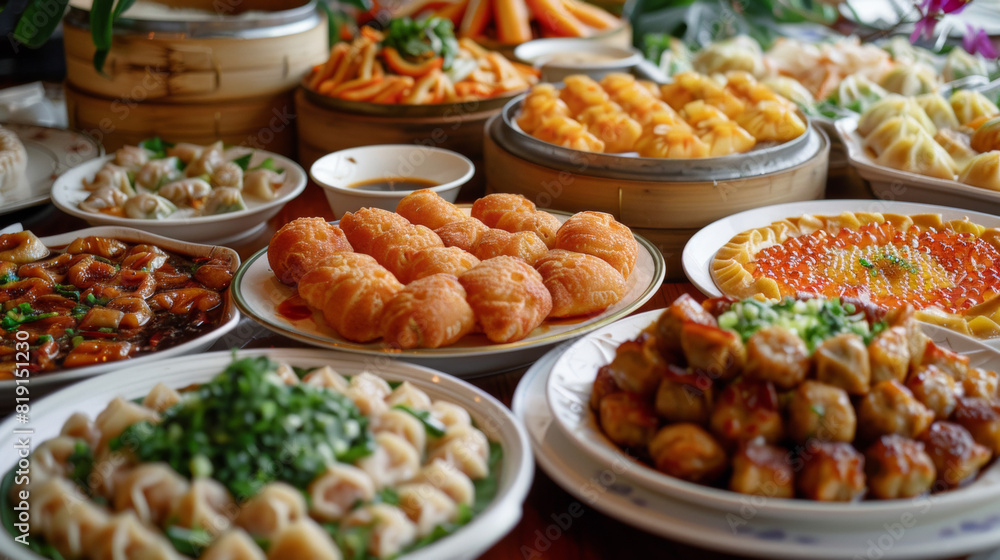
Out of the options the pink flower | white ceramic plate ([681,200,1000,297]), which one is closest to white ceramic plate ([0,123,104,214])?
white ceramic plate ([681,200,1000,297])

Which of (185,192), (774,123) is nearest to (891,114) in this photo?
(774,123)

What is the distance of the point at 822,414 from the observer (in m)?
1.39

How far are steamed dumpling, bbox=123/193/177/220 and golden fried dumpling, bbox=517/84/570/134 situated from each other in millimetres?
1367

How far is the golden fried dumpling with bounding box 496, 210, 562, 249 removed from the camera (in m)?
2.29

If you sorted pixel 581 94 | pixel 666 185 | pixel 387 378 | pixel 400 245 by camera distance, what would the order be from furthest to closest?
pixel 581 94, pixel 666 185, pixel 400 245, pixel 387 378

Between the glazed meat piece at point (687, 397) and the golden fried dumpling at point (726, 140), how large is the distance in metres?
1.53

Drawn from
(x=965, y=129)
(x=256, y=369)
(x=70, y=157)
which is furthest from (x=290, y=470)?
(x=965, y=129)

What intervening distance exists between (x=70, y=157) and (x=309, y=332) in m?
2.14

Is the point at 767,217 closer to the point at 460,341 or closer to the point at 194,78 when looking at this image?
the point at 460,341

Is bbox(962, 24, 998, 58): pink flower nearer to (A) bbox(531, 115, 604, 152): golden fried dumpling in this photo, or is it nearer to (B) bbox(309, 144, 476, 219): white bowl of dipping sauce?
(A) bbox(531, 115, 604, 152): golden fried dumpling

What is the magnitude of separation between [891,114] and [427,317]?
2.38 m

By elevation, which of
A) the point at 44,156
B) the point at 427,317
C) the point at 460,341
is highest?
the point at 427,317

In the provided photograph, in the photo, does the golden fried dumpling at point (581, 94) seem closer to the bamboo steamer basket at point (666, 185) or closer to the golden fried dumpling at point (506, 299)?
the bamboo steamer basket at point (666, 185)

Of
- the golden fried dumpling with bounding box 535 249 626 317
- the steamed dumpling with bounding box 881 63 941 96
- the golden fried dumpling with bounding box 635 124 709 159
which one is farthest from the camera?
the steamed dumpling with bounding box 881 63 941 96
